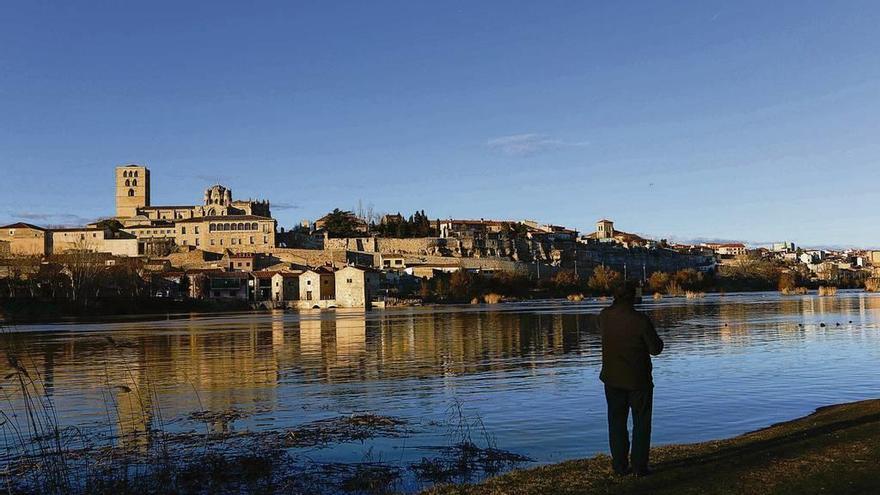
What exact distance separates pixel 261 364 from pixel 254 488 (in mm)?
15275

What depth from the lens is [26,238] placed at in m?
122

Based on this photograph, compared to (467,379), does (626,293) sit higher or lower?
higher

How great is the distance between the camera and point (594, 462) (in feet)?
28.0

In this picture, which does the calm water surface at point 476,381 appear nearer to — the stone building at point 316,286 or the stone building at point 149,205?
the stone building at point 316,286

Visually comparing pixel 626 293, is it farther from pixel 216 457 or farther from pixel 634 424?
pixel 216 457

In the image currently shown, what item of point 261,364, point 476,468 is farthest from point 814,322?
point 476,468

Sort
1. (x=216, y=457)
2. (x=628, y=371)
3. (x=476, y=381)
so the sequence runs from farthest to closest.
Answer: (x=476, y=381) < (x=216, y=457) < (x=628, y=371)

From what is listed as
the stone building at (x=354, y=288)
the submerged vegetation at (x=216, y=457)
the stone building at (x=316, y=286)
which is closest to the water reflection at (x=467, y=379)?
the submerged vegetation at (x=216, y=457)

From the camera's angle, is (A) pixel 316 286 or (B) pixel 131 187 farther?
(B) pixel 131 187

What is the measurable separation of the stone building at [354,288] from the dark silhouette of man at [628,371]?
89828 millimetres

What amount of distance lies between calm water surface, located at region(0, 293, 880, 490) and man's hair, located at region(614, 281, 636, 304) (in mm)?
3293

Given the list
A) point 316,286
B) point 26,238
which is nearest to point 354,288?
point 316,286

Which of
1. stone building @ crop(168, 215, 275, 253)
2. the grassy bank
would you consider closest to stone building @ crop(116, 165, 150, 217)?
stone building @ crop(168, 215, 275, 253)

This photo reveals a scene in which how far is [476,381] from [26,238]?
12180cm
